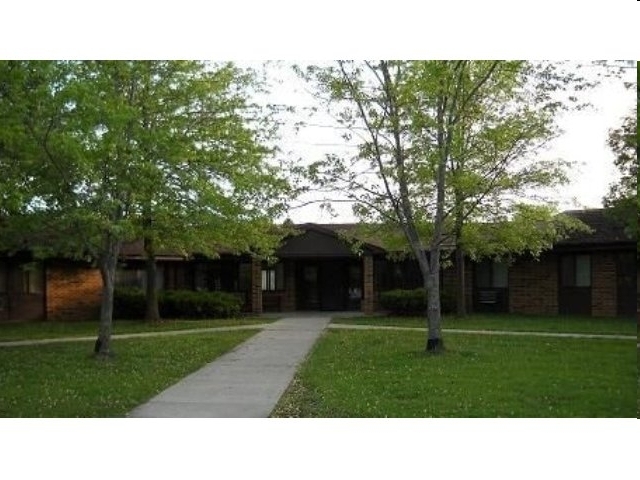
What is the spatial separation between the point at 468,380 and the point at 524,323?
1010cm

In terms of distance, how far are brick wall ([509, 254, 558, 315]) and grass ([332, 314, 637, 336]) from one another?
1154mm

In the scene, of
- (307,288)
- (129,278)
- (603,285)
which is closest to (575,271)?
(603,285)

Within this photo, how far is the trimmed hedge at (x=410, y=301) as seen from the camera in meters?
23.5

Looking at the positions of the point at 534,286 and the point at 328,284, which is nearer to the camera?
the point at 534,286

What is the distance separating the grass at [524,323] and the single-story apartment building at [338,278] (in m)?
1.40

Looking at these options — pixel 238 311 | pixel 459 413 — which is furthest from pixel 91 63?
pixel 238 311

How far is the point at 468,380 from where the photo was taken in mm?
10680

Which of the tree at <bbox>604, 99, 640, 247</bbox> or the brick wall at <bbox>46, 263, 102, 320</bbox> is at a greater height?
the tree at <bbox>604, 99, 640, 247</bbox>

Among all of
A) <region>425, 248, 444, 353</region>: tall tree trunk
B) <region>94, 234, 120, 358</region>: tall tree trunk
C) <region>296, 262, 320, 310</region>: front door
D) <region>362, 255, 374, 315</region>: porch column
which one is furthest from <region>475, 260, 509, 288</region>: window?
<region>94, 234, 120, 358</region>: tall tree trunk

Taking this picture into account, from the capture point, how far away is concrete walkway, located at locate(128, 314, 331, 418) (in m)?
8.96

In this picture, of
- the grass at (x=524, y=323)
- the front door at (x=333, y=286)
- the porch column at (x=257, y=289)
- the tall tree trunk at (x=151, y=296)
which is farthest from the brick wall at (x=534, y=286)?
the tall tree trunk at (x=151, y=296)

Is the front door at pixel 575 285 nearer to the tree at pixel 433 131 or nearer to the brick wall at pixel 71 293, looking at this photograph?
the tree at pixel 433 131

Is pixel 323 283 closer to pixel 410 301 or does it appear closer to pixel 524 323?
pixel 410 301

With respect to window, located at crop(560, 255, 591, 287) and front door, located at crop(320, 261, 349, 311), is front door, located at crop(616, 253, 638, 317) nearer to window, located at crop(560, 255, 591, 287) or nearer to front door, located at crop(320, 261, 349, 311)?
window, located at crop(560, 255, 591, 287)
